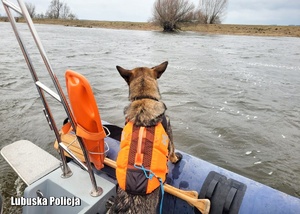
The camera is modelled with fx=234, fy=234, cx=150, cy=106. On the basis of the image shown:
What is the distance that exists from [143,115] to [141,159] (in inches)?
21.3

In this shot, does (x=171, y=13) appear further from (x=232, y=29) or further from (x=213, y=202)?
(x=213, y=202)

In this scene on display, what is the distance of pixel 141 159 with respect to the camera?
236 cm

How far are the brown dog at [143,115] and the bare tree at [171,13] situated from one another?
56348mm

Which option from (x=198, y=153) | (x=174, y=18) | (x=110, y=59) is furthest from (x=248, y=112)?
(x=174, y=18)

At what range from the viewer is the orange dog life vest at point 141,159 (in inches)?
90.4

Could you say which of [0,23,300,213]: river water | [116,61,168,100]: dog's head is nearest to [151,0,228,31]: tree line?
[0,23,300,213]: river water

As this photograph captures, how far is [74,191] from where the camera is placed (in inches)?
101

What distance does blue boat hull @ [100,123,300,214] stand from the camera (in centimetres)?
247

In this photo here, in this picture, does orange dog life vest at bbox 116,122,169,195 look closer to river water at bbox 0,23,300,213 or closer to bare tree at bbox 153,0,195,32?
river water at bbox 0,23,300,213

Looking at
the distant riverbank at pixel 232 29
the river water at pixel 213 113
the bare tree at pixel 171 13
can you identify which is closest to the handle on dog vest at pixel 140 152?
the river water at pixel 213 113

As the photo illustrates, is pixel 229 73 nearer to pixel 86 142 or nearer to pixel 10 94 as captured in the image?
pixel 10 94

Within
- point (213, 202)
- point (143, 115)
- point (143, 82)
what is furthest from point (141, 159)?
point (143, 82)

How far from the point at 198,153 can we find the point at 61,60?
465 inches

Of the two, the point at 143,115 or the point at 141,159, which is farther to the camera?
the point at 143,115
